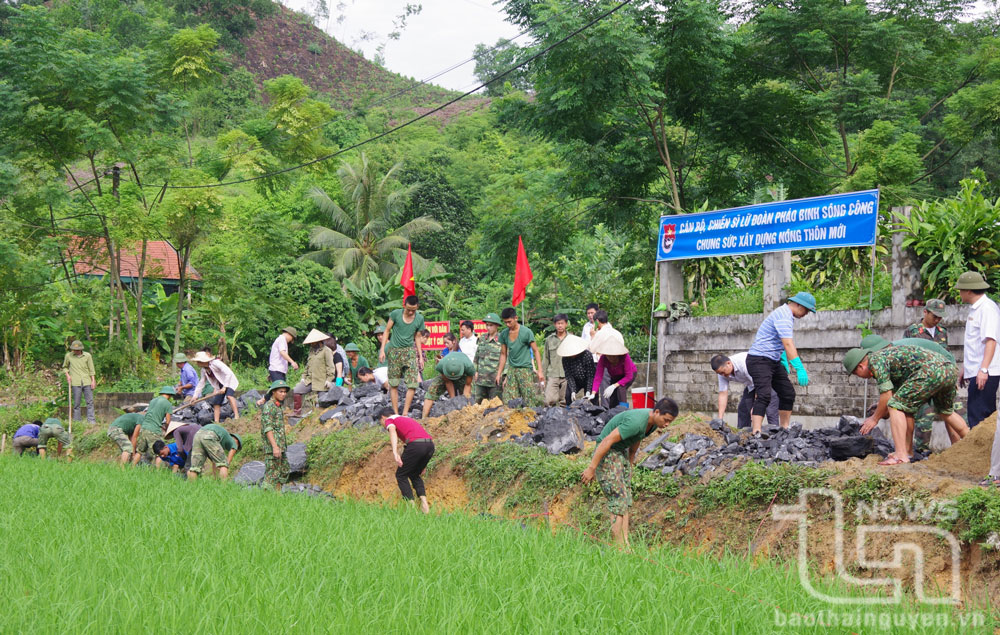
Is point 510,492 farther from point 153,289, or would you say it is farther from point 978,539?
point 153,289

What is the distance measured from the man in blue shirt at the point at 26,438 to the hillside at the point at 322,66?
2595 inches

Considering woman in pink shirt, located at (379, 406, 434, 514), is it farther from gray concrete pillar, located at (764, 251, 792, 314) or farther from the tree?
the tree

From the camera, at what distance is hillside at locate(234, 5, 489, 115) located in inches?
3324

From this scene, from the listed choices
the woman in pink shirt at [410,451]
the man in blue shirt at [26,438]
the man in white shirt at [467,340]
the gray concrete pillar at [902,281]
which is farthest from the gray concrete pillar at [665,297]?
the man in blue shirt at [26,438]

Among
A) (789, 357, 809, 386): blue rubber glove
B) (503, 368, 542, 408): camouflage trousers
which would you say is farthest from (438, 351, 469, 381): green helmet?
(789, 357, 809, 386): blue rubber glove

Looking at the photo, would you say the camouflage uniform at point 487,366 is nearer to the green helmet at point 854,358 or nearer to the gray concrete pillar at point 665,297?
the gray concrete pillar at point 665,297

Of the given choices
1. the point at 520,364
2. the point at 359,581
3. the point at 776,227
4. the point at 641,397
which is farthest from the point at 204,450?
the point at 776,227

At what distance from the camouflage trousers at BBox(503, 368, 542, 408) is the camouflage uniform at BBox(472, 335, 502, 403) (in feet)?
2.01

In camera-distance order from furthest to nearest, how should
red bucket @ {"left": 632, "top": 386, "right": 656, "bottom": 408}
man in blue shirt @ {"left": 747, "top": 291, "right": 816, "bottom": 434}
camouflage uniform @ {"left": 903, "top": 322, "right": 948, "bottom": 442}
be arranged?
red bucket @ {"left": 632, "top": 386, "right": 656, "bottom": 408}
man in blue shirt @ {"left": 747, "top": 291, "right": 816, "bottom": 434}
camouflage uniform @ {"left": 903, "top": 322, "right": 948, "bottom": 442}

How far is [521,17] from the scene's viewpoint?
1866 cm

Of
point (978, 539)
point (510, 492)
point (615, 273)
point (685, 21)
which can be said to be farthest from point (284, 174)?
point (978, 539)

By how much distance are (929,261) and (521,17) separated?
440 inches

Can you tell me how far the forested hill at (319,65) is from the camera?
84375 mm

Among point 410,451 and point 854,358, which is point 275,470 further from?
point 854,358
